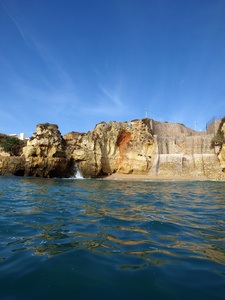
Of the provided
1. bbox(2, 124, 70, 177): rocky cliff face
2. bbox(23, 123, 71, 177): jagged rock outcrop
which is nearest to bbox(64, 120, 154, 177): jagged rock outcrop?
bbox(23, 123, 71, 177): jagged rock outcrop

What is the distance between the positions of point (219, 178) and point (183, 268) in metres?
32.7

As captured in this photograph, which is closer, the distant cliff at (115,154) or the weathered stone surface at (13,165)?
the weathered stone surface at (13,165)

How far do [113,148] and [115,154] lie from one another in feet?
4.34

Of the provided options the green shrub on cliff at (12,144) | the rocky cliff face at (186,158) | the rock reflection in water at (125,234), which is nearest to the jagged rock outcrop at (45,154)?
the green shrub on cliff at (12,144)

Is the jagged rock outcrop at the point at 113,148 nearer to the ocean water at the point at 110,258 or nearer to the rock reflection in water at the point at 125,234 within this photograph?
the rock reflection in water at the point at 125,234

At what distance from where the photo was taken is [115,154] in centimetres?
3597

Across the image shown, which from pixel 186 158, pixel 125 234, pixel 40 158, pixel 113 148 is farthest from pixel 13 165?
pixel 186 158

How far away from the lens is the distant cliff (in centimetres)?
2748

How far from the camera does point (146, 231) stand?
400 centimetres

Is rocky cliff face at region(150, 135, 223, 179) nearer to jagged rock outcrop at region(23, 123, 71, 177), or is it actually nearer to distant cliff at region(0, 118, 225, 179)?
distant cliff at region(0, 118, 225, 179)

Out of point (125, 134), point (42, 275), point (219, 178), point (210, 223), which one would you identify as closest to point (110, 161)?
point (125, 134)

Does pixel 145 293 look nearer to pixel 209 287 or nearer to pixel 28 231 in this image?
pixel 209 287

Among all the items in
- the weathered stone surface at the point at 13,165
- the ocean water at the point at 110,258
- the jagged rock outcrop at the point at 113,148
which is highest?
the jagged rock outcrop at the point at 113,148

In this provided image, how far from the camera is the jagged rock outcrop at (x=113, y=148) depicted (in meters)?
31.3
